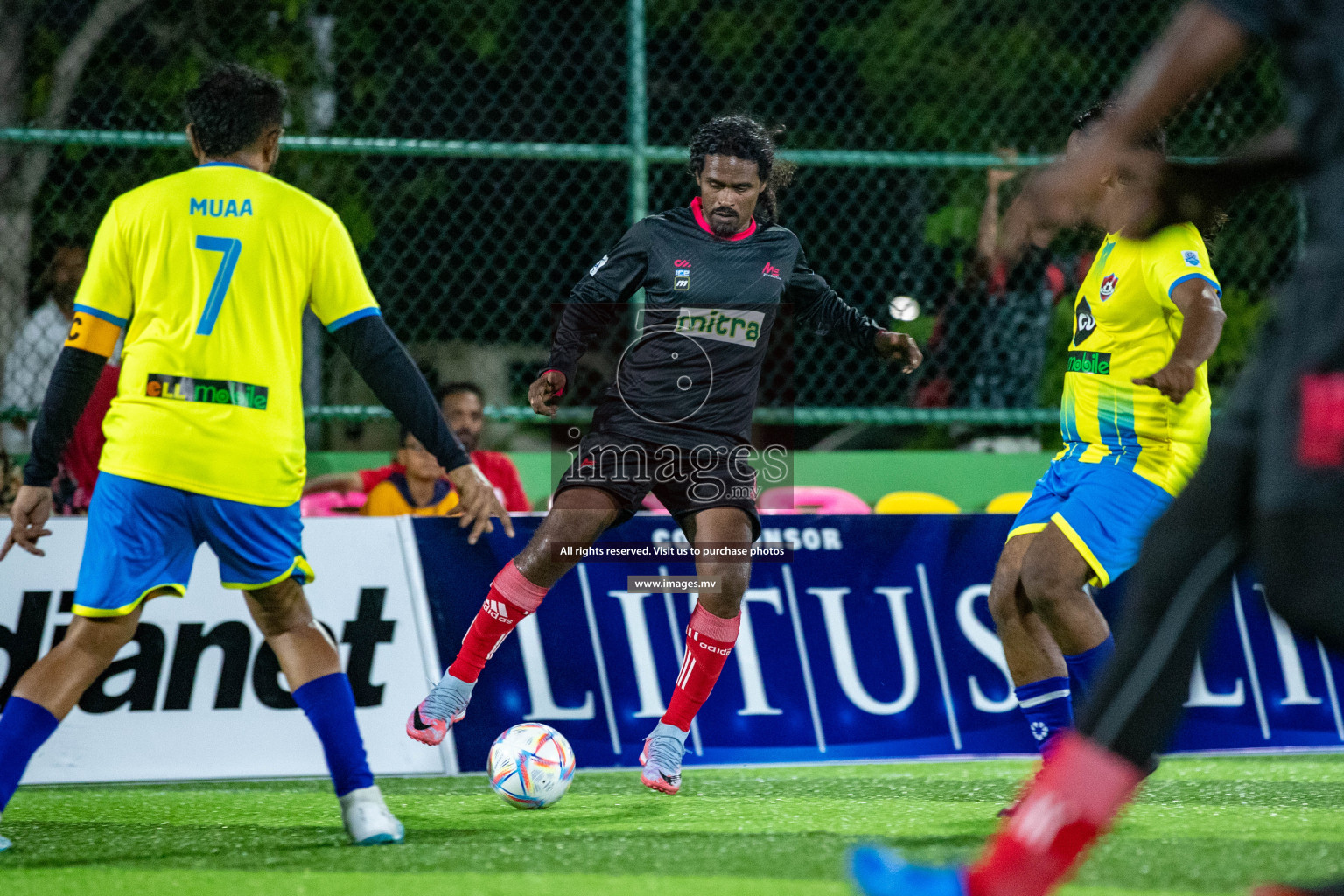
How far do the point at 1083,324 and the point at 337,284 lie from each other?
7.88ft

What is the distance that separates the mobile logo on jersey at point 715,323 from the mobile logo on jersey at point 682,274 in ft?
0.27

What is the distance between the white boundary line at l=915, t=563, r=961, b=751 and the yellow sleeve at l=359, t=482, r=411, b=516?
2368 millimetres

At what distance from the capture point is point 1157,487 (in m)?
4.64

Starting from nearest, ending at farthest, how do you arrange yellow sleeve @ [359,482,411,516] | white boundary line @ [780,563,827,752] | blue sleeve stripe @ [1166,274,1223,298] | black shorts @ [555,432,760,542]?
blue sleeve stripe @ [1166,274,1223,298] < black shorts @ [555,432,760,542] < white boundary line @ [780,563,827,752] < yellow sleeve @ [359,482,411,516]

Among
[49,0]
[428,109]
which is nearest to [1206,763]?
[428,109]

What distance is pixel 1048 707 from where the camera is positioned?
4668mm

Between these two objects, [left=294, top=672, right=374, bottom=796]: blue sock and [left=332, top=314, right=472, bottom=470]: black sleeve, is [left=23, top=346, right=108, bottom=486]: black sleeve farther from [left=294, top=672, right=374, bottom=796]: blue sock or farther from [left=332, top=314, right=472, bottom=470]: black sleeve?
[left=294, top=672, right=374, bottom=796]: blue sock

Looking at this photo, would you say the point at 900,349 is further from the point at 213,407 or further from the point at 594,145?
the point at 594,145

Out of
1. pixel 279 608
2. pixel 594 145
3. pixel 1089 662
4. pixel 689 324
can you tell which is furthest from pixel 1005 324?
pixel 279 608

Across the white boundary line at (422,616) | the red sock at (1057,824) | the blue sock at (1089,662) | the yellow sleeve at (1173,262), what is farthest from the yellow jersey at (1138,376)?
the white boundary line at (422,616)

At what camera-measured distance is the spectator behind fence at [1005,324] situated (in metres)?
7.63

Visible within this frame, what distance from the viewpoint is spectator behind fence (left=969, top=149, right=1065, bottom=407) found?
7.63 m

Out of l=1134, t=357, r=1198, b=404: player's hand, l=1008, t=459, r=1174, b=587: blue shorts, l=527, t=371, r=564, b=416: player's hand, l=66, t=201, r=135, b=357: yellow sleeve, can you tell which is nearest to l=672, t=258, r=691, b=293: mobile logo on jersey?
l=527, t=371, r=564, b=416: player's hand

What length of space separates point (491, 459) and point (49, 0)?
130 inches
